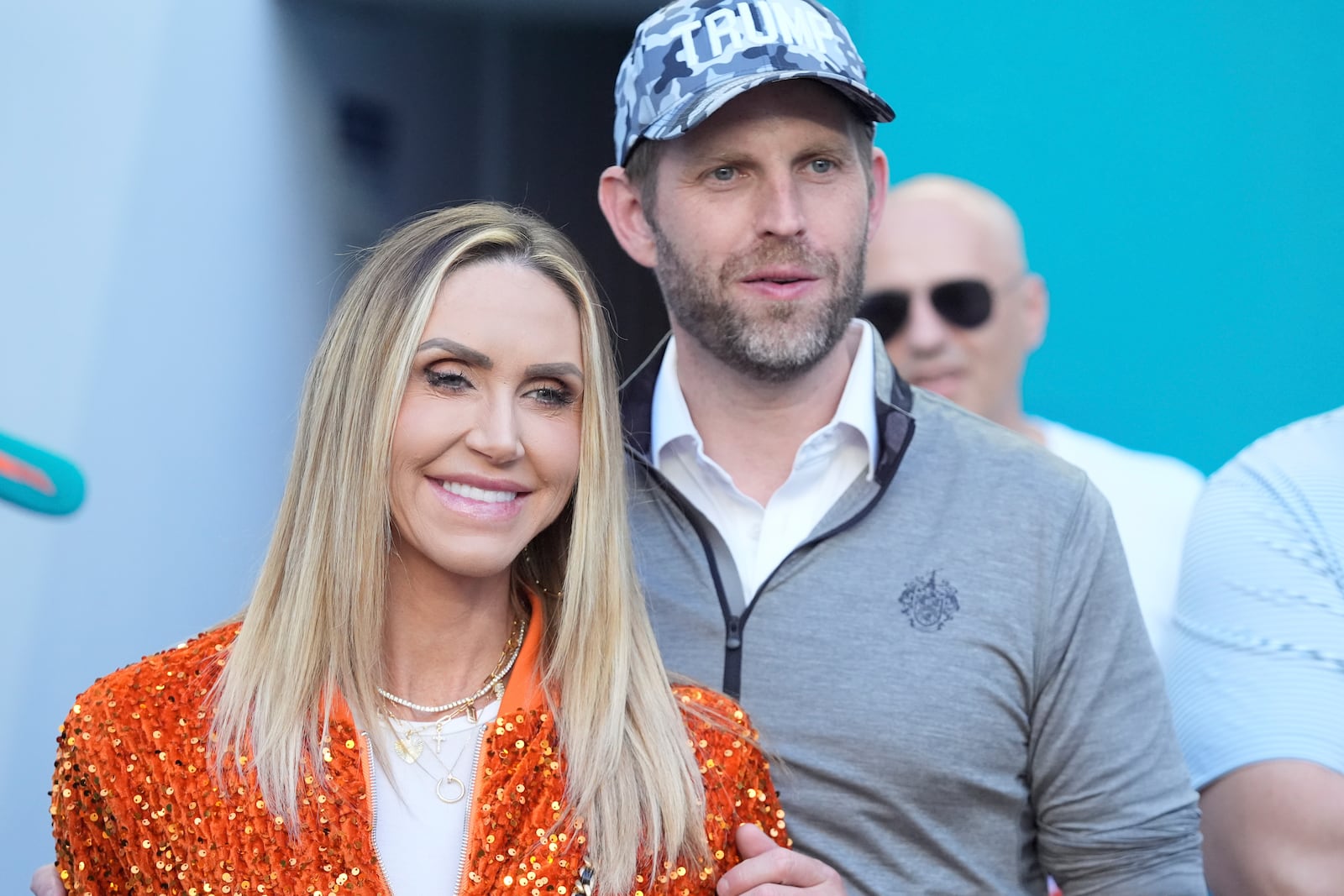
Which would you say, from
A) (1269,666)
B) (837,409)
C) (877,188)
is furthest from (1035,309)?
(1269,666)

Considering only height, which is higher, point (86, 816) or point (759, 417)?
point (759, 417)

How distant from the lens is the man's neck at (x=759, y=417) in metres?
2.09

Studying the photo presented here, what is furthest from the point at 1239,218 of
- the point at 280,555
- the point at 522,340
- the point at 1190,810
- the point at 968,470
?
the point at 280,555

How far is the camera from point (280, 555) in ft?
5.88

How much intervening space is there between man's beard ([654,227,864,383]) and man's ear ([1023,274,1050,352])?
42.5 inches

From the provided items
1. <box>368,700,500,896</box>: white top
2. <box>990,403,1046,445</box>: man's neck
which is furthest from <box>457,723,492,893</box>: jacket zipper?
<box>990,403,1046,445</box>: man's neck

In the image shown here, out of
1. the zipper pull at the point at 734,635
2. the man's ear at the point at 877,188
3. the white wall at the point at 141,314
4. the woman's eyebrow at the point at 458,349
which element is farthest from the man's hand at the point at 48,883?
the man's ear at the point at 877,188

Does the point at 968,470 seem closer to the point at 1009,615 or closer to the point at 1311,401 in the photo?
the point at 1009,615

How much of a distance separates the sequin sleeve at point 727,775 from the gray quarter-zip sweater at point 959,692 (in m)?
0.10

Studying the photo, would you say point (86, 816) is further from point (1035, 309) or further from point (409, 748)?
point (1035, 309)

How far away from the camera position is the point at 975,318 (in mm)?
2973

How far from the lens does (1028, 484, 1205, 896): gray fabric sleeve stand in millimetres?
1893

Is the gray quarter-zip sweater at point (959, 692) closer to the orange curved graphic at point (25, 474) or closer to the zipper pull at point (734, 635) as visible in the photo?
the zipper pull at point (734, 635)

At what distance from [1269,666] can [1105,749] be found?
224mm
